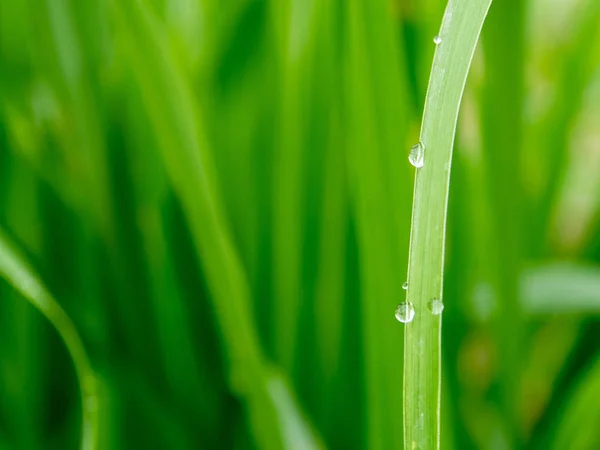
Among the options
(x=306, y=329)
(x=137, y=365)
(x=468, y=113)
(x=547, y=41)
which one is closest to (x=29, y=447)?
(x=137, y=365)

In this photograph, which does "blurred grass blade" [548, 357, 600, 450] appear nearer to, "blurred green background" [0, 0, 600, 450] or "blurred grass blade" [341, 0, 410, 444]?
"blurred green background" [0, 0, 600, 450]

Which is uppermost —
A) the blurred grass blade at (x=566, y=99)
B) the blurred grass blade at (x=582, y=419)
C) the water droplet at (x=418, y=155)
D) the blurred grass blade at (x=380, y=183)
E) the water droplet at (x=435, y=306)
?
the blurred grass blade at (x=566, y=99)

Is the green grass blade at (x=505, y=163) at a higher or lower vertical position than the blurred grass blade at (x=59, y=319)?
higher

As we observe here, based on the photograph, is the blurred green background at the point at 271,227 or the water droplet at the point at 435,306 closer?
the water droplet at the point at 435,306

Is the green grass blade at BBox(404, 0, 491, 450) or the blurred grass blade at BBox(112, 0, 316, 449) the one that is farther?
the blurred grass blade at BBox(112, 0, 316, 449)

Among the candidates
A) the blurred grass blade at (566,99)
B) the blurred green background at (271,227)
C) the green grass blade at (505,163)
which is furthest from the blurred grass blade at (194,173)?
the blurred grass blade at (566,99)

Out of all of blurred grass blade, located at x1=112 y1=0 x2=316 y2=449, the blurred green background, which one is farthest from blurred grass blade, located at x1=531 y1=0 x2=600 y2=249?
blurred grass blade, located at x1=112 y1=0 x2=316 y2=449

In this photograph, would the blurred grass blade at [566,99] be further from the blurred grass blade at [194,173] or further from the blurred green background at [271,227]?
the blurred grass blade at [194,173]

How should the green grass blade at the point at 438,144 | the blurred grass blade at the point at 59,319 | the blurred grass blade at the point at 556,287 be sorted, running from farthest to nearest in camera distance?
the blurred grass blade at the point at 556,287, the blurred grass blade at the point at 59,319, the green grass blade at the point at 438,144
